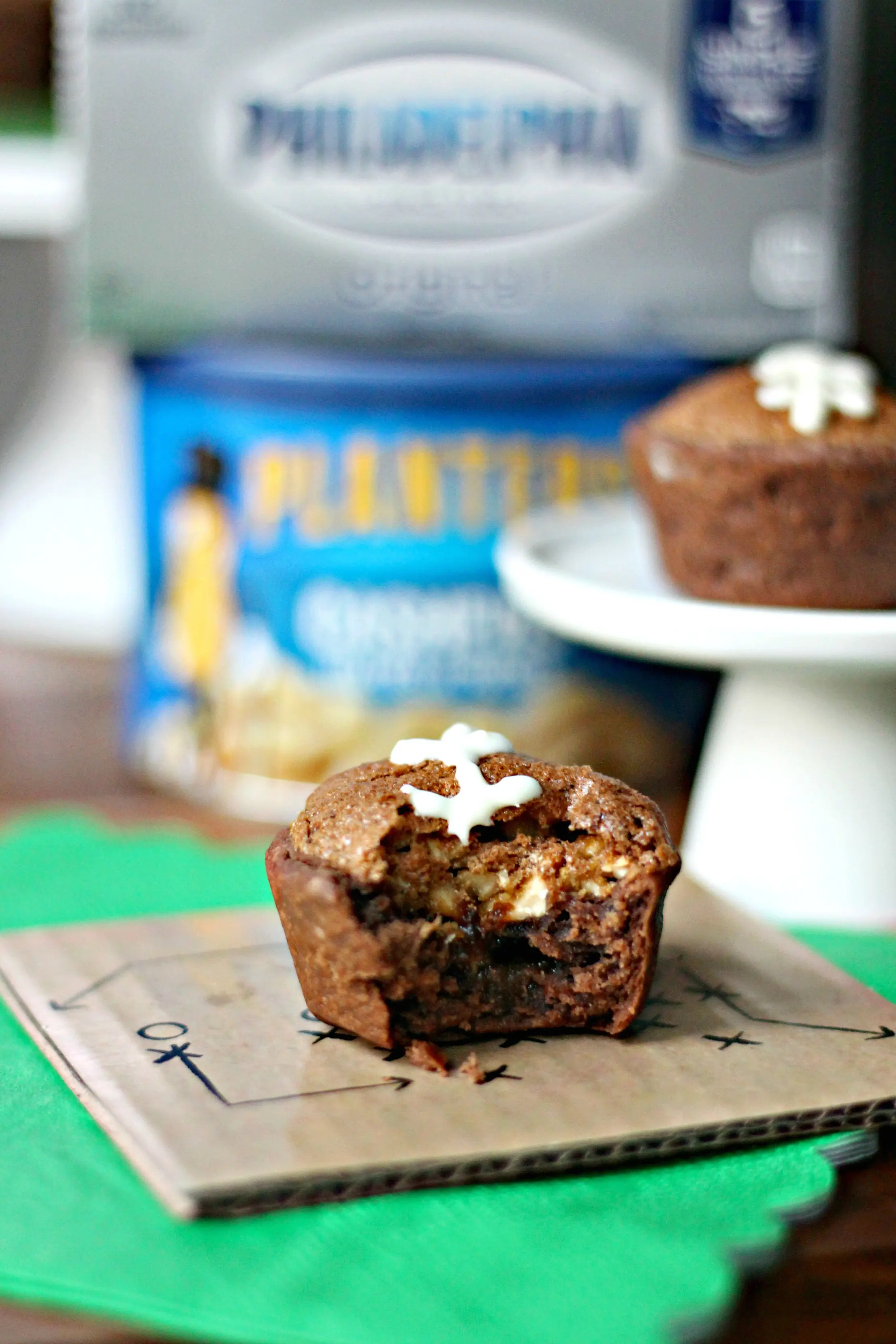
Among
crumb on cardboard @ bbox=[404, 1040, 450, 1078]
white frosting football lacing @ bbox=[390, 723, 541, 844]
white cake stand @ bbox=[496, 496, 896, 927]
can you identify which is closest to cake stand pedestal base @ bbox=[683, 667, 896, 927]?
white cake stand @ bbox=[496, 496, 896, 927]

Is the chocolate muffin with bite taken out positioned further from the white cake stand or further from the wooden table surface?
the white cake stand

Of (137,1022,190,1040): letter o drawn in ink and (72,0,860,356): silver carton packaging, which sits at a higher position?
(72,0,860,356): silver carton packaging

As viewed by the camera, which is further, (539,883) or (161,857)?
(161,857)

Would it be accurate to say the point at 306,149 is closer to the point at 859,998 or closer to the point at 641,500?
the point at 641,500

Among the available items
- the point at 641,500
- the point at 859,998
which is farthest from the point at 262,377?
the point at 859,998

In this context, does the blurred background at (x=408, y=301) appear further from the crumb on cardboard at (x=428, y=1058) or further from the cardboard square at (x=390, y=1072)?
the crumb on cardboard at (x=428, y=1058)

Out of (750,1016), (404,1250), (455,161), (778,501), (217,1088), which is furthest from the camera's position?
(455,161)

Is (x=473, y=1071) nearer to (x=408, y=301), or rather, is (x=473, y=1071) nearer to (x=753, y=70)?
(x=408, y=301)

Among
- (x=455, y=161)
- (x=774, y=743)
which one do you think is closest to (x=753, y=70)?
(x=455, y=161)
